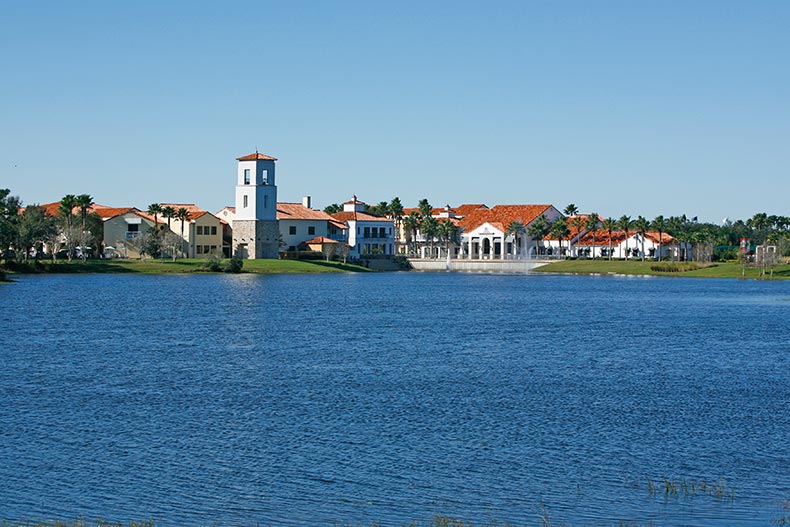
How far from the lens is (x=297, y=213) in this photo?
546 ft

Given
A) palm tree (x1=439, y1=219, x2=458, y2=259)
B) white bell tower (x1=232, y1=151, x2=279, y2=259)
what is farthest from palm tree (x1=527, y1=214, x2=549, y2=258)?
white bell tower (x1=232, y1=151, x2=279, y2=259)

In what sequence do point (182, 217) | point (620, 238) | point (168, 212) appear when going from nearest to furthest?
point (168, 212) < point (182, 217) < point (620, 238)

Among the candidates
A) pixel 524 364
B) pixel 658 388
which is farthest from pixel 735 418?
pixel 524 364

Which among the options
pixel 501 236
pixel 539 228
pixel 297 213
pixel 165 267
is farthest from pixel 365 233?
pixel 165 267

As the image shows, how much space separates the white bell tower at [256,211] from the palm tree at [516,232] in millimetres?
49867

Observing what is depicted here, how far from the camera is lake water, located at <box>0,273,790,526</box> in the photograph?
22594 mm

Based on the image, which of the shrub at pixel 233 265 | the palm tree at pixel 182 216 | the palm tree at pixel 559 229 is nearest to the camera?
the shrub at pixel 233 265

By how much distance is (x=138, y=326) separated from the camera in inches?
2475

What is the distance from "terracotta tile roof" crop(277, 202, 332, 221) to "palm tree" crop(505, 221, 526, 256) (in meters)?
33.4

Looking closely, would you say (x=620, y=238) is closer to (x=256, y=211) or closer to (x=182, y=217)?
(x=256, y=211)

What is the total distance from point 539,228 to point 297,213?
44.6 meters

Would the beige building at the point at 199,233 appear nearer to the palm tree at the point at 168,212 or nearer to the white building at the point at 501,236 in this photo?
the palm tree at the point at 168,212

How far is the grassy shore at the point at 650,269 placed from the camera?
144000 mm

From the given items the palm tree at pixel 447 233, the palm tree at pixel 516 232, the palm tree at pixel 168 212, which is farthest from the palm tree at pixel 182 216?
the palm tree at pixel 516 232
